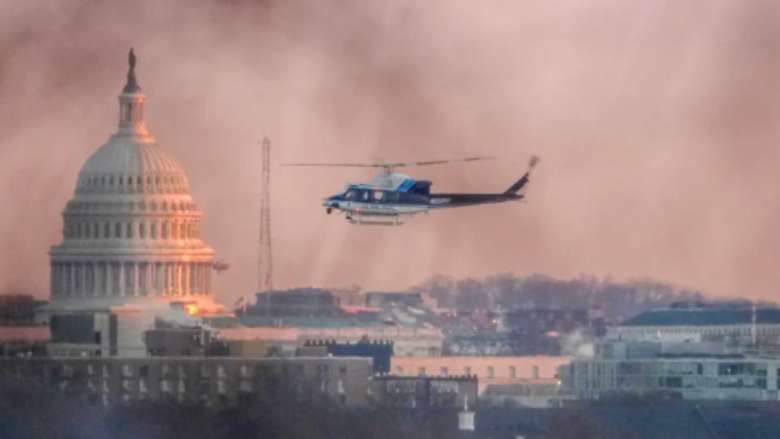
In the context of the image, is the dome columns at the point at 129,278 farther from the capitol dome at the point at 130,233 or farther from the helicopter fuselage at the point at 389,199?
the helicopter fuselage at the point at 389,199

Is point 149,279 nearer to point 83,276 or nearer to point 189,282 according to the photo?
point 83,276

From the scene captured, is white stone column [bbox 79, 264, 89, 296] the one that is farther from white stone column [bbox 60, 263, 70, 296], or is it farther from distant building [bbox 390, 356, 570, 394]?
distant building [bbox 390, 356, 570, 394]

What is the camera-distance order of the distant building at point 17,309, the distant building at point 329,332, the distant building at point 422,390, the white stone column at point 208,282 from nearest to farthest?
the distant building at point 17,309 < the distant building at point 422,390 < the distant building at point 329,332 < the white stone column at point 208,282

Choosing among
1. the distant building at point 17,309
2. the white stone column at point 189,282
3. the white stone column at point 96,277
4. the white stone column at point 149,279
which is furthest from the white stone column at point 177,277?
the distant building at point 17,309

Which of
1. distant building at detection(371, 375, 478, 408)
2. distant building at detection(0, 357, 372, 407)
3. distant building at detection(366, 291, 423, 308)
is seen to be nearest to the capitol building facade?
distant building at detection(366, 291, 423, 308)

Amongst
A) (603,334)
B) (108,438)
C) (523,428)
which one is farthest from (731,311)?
(108,438)
